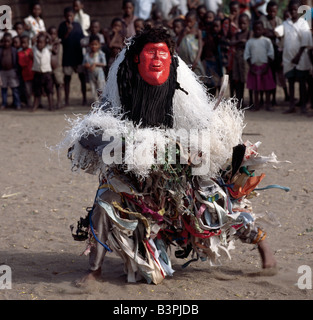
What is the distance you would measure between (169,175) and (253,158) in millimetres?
515

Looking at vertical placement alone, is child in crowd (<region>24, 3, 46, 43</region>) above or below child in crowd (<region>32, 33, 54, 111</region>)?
above

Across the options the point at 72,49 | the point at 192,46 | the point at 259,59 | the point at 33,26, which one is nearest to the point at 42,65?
the point at 72,49

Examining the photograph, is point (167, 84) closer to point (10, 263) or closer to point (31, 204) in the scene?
point (10, 263)

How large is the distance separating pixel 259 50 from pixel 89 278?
6.81 m

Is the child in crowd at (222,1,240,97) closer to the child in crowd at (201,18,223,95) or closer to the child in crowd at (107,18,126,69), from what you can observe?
the child in crowd at (201,18,223,95)

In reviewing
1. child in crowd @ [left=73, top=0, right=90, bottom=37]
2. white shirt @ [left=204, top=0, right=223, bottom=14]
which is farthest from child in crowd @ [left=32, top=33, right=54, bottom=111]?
white shirt @ [left=204, top=0, right=223, bottom=14]

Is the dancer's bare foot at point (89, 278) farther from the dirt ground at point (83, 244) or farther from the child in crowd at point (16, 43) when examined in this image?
the child in crowd at point (16, 43)

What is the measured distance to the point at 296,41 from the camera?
961 cm

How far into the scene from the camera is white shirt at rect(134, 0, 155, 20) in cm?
1196

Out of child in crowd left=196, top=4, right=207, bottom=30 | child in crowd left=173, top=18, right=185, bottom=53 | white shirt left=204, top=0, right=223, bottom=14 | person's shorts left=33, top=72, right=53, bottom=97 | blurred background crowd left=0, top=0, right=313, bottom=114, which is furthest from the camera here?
white shirt left=204, top=0, right=223, bottom=14

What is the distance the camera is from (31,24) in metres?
11.6

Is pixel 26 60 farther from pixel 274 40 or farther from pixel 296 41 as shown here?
pixel 296 41

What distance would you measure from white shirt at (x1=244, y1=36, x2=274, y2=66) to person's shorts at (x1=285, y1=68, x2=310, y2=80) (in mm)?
379

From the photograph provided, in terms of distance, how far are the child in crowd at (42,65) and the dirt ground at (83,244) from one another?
108 inches
